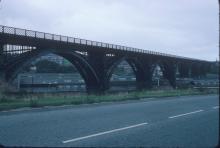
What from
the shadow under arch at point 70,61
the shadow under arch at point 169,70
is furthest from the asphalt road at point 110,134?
the shadow under arch at point 169,70

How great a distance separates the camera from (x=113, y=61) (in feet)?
177

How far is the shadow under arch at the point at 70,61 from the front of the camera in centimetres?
3651

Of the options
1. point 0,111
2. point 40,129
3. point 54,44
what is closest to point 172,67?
point 54,44

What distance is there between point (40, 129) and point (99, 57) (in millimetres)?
41003

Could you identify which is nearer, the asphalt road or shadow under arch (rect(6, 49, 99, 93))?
the asphalt road

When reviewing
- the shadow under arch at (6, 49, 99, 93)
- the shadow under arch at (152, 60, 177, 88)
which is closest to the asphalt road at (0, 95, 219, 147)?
the shadow under arch at (6, 49, 99, 93)

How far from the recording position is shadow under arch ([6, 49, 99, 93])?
3651 centimetres

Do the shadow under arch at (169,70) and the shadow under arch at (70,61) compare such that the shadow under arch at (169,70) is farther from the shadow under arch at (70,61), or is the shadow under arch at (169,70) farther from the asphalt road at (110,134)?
the asphalt road at (110,134)

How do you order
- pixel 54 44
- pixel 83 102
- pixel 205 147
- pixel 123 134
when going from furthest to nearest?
pixel 54 44 < pixel 83 102 < pixel 123 134 < pixel 205 147

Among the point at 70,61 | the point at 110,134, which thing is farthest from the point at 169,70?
the point at 110,134

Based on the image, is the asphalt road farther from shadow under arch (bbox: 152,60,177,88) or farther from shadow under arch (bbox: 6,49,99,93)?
shadow under arch (bbox: 152,60,177,88)

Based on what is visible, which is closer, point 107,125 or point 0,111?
point 107,125

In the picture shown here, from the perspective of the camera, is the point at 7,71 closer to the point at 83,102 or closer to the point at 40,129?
the point at 83,102

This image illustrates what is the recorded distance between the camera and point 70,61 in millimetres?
47969
